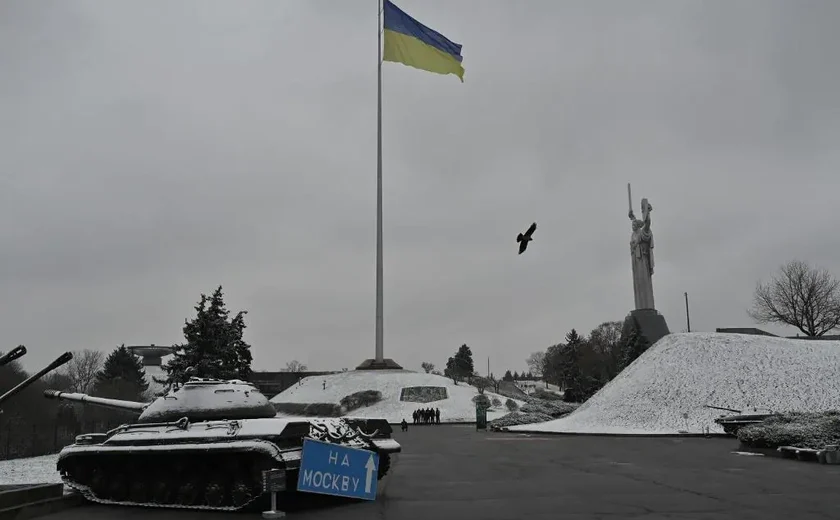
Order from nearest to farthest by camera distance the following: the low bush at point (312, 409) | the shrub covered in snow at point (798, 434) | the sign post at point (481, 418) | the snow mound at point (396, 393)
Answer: the shrub covered in snow at point (798, 434) < the sign post at point (481, 418) < the snow mound at point (396, 393) < the low bush at point (312, 409)

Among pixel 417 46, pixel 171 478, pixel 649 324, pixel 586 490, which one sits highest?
pixel 417 46

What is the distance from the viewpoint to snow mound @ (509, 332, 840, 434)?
1174 inches

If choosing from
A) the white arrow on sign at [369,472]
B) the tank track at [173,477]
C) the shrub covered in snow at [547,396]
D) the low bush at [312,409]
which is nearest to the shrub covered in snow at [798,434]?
the white arrow on sign at [369,472]

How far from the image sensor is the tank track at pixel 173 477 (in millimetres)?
9250

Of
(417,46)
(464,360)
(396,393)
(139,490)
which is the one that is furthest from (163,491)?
(464,360)

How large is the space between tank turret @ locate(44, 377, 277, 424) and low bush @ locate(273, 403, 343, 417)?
40141 mm

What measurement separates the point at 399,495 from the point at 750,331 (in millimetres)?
45144

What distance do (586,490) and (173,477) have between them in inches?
248

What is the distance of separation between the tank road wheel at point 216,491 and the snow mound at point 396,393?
1567 inches

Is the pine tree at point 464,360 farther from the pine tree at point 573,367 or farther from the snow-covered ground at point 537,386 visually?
the pine tree at point 573,367

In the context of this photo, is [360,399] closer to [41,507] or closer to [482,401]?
[482,401]

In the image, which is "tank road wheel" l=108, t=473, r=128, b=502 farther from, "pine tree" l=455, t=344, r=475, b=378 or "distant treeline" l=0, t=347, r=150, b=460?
"pine tree" l=455, t=344, r=475, b=378

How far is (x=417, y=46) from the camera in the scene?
33250 millimetres

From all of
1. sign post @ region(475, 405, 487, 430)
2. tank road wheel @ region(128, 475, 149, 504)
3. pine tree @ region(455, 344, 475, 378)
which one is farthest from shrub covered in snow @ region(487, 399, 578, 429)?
pine tree @ region(455, 344, 475, 378)
